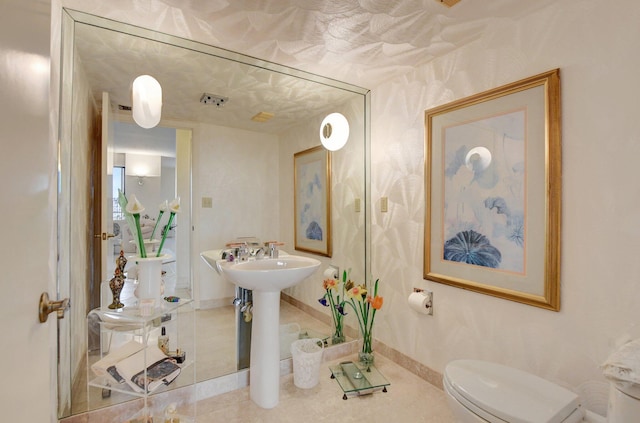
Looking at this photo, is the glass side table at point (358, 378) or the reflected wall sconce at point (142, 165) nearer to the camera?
the reflected wall sconce at point (142, 165)

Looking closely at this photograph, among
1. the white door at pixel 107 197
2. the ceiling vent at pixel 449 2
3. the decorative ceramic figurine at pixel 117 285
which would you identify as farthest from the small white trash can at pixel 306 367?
the ceiling vent at pixel 449 2

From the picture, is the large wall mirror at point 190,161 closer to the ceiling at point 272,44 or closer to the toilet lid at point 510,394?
the ceiling at point 272,44

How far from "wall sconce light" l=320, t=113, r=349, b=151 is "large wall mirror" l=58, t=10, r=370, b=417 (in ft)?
0.17

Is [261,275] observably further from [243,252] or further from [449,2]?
[449,2]

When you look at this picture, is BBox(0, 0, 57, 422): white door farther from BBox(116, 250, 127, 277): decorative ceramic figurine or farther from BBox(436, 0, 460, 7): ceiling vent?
BBox(436, 0, 460, 7): ceiling vent

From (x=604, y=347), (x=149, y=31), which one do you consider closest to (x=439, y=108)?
(x=604, y=347)

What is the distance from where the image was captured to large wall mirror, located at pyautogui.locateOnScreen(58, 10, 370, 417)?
1.53 metres

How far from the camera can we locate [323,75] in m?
2.18

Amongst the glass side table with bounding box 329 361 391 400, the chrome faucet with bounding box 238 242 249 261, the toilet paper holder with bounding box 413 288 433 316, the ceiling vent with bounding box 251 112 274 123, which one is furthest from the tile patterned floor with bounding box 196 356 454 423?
the ceiling vent with bounding box 251 112 274 123

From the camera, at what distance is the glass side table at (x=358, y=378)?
184 centimetres

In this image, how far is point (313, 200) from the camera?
2336 millimetres

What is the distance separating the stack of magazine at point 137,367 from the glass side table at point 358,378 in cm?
100

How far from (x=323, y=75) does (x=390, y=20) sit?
2.44 ft

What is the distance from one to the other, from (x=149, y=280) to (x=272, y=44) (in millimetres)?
1464
